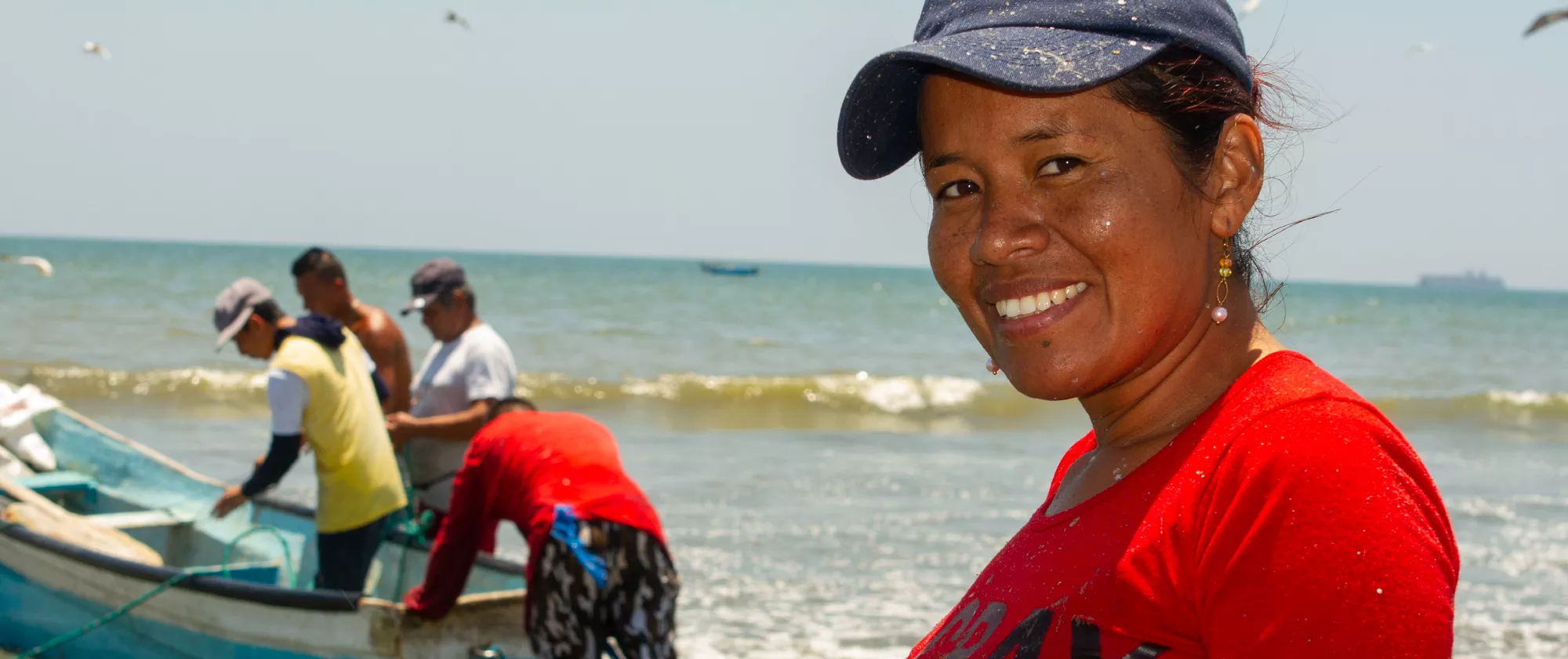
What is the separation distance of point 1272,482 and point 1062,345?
1.10ft

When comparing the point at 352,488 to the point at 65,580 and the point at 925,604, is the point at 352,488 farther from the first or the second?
the point at 925,604

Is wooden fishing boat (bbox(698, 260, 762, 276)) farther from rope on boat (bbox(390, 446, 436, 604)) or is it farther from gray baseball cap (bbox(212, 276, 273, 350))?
gray baseball cap (bbox(212, 276, 273, 350))

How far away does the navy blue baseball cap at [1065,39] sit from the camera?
104 centimetres

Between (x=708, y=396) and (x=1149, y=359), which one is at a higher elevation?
(x=1149, y=359)

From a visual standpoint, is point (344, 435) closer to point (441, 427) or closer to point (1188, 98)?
point (441, 427)

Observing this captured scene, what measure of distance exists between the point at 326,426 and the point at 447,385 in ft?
3.31

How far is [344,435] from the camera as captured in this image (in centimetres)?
520

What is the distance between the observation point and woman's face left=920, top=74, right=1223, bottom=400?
43.8 inches

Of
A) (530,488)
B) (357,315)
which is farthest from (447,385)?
(530,488)

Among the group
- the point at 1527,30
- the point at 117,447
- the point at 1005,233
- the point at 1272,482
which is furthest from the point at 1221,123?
the point at 1527,30

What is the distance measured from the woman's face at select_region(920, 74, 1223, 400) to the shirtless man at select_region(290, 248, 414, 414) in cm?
562

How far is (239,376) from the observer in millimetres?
17453

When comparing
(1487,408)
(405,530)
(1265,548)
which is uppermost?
(1265,548)

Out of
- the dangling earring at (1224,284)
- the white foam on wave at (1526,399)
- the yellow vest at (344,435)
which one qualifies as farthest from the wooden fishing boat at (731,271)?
the dangling earring at (1224,284)
